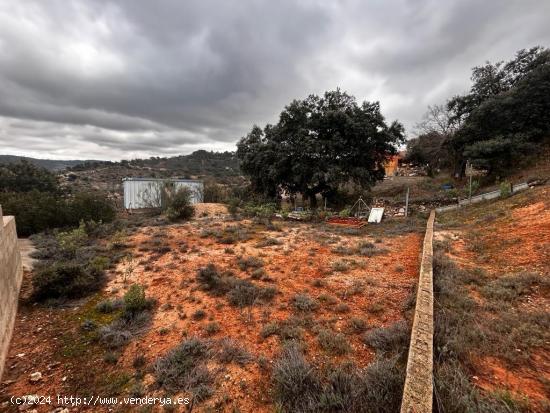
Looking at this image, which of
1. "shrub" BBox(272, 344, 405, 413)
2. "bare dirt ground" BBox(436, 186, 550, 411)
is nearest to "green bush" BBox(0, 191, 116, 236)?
"shrub" BBox(272, 344, 405, 413)

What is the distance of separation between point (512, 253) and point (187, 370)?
300 inches

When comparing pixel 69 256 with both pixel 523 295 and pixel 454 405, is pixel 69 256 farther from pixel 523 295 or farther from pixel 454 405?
pixel 523 295

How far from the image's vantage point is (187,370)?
310 cm

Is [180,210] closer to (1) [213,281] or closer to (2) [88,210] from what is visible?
(2) [88,210]

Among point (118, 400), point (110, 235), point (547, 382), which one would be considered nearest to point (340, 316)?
point (547, 382)

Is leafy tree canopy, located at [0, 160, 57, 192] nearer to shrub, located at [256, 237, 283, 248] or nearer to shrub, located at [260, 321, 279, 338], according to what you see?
shrub, located at [256, 237, 283, 248]

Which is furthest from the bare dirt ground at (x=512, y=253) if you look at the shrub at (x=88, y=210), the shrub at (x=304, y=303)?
the shrub at (x=88, y=210)

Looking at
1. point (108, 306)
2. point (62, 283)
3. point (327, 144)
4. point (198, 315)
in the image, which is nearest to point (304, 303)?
point (198, 315)

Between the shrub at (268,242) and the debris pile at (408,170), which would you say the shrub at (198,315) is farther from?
the debris pile at (408,170)

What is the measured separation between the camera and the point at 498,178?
17000 mm

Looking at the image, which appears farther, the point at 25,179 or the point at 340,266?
the point at 25,179

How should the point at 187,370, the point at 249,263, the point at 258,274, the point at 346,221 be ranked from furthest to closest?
the point at 346,221
the point at 249,263
the point at 258,274
the point at 187,370

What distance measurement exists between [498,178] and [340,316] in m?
19.1

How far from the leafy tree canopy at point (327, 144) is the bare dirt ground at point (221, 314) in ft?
30.2
